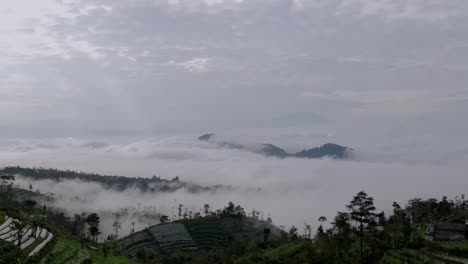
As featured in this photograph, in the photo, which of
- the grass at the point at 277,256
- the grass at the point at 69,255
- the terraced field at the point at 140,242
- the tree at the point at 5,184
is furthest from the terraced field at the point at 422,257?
the terraced field at the point at 140,242

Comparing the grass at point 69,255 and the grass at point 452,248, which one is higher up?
the grass at point 452,248

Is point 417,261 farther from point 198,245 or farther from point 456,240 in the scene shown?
point 198,245

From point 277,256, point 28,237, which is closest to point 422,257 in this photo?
point 277,256

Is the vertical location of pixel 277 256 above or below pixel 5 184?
below

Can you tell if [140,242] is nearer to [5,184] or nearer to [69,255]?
[5,184]

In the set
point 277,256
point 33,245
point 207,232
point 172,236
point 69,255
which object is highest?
point 33,245

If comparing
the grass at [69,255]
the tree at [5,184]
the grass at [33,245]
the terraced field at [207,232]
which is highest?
the tree at [5,184]

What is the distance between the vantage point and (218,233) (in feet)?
605

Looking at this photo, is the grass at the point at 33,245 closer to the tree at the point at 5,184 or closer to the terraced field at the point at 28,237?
the terraced field at the point at 28,237

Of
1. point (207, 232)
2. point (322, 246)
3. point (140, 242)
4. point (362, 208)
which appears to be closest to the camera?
point (362, 208)

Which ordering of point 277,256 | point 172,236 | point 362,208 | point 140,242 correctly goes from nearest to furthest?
1. point 362,208
2. point 277,256
3. point 140,242
4. point 172,236

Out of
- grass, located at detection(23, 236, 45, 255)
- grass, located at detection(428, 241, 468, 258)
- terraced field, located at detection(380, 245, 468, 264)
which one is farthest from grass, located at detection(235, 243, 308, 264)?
grass, located at detection(23, 236, 45, 255)

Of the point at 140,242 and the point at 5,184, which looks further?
the point at 140,242

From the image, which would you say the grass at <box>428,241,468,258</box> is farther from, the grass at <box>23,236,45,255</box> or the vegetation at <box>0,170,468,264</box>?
the grass at <box>23,236,45,255</box>
